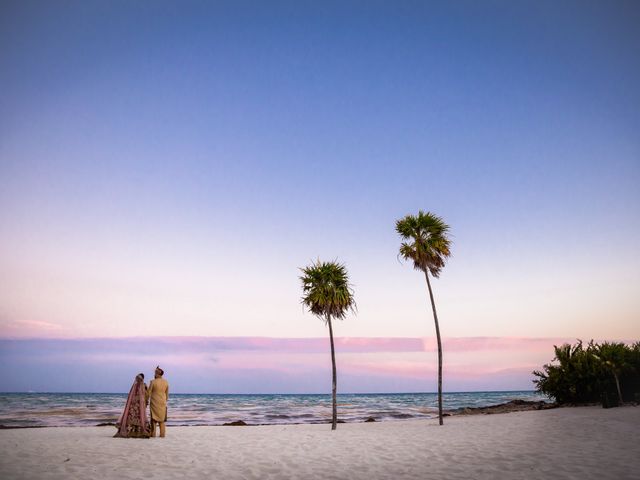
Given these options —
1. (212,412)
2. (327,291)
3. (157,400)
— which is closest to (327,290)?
(327,291)

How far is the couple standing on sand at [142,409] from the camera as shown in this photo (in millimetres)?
15625

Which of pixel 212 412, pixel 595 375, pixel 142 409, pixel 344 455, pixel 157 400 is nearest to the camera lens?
pixel 344 455

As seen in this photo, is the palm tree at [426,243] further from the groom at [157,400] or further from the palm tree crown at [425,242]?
the groom at [157,400]

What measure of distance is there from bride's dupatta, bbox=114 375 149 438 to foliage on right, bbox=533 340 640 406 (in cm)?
2334

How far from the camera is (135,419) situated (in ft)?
51.5

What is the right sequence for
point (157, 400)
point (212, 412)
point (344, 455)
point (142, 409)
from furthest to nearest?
point (212, 412)
point (157, 400)
point (142, 409)
point (344, 455)

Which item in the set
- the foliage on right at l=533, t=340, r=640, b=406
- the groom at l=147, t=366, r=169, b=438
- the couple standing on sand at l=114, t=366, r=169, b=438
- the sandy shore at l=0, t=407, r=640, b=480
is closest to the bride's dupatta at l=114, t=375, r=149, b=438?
the couple standing on sand at l=114, t=366, r=169, b=438

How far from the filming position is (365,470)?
10.4 meters

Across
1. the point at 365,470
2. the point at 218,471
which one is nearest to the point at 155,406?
the point at 218,471

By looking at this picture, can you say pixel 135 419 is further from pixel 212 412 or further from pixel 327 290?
pixel 212 412

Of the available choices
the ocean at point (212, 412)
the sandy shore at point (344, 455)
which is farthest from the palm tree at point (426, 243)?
the ocean at point (212, 412)

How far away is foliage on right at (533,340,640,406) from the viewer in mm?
23969

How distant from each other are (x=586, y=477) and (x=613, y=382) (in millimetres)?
19638

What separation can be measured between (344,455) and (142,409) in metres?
7.87
